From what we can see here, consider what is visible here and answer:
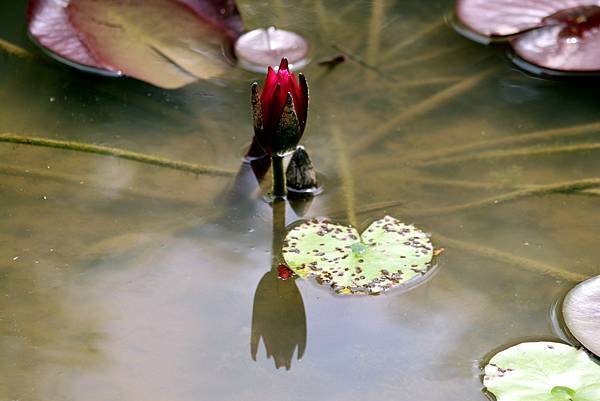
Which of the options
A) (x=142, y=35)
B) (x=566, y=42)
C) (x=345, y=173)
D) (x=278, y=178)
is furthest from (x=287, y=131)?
(x=566, y=42)

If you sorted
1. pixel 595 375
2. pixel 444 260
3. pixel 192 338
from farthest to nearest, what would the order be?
pixel 444 260, pixel 192 338, pixel 595 375

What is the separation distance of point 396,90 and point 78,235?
1.09m

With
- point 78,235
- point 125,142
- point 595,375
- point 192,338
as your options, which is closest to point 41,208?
point 78,235

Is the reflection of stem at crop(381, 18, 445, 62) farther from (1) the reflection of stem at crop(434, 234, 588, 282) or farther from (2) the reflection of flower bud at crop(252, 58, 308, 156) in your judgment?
(1) the reflection of stem at crop(434, 234, 588, 282)

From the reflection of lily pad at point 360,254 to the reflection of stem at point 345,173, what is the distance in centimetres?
9

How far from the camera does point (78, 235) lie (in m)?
2.26

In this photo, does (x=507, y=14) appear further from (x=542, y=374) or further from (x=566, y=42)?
(x=542, y=374)

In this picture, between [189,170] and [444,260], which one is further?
[189,170]

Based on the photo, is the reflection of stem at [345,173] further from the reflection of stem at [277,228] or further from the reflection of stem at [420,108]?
the reflection of stem at [277,228]

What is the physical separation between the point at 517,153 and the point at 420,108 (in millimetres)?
338

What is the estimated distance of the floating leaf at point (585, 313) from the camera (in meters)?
1.91

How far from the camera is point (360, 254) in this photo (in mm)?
2143

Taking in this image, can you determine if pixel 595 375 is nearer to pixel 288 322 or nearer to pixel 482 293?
pixel 482 293

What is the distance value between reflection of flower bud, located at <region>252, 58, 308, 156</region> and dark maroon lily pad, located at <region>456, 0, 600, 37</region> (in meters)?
1.05
